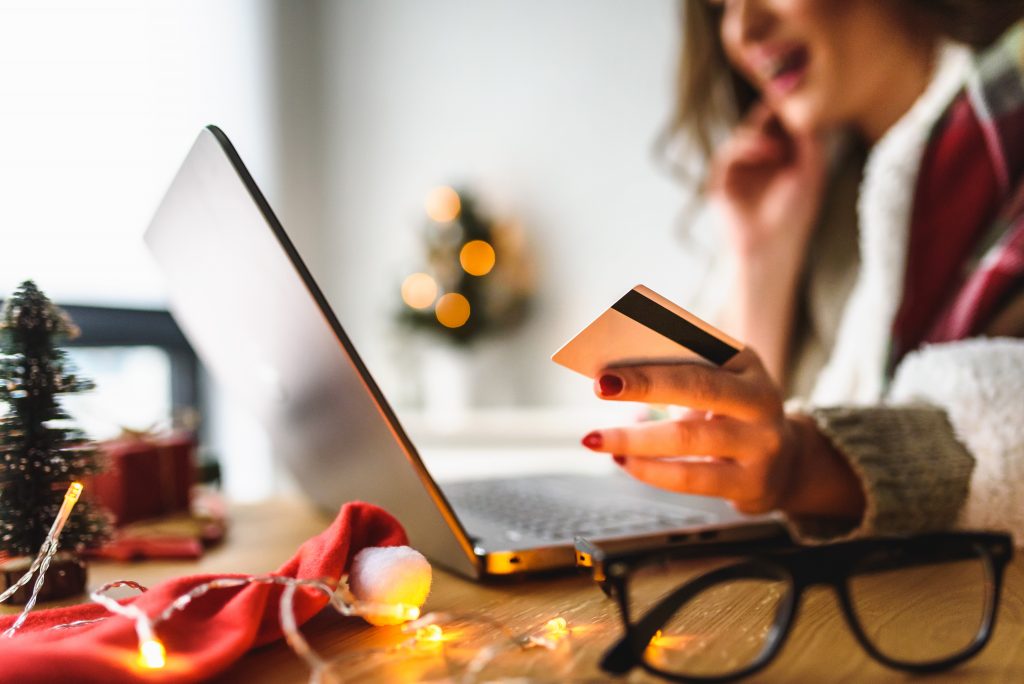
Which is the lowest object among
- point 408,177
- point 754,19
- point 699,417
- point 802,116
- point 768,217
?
point 699,417

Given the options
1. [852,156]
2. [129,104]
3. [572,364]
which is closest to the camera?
[572,364]

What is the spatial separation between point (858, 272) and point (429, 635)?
1023mm

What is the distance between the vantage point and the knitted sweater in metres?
0.56

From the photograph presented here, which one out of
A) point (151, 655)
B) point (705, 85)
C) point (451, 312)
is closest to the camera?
point (151, 655)

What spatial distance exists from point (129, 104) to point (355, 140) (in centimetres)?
120

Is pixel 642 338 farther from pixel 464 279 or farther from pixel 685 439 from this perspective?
A: pixel 464 279

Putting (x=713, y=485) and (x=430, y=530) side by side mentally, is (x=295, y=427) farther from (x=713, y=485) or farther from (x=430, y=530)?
(x=713, y=485)

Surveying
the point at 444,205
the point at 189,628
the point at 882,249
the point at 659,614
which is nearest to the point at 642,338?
the point at 659,614

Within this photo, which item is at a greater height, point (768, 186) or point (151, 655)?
point (768, 186)

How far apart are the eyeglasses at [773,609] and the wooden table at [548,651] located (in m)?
0.01

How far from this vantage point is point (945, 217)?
937mm

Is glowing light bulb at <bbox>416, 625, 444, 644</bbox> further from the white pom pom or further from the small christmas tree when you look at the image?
the small christmas tree

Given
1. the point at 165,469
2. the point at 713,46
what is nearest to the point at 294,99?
the point at 713,46

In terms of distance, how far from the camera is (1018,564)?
20.2 inches
